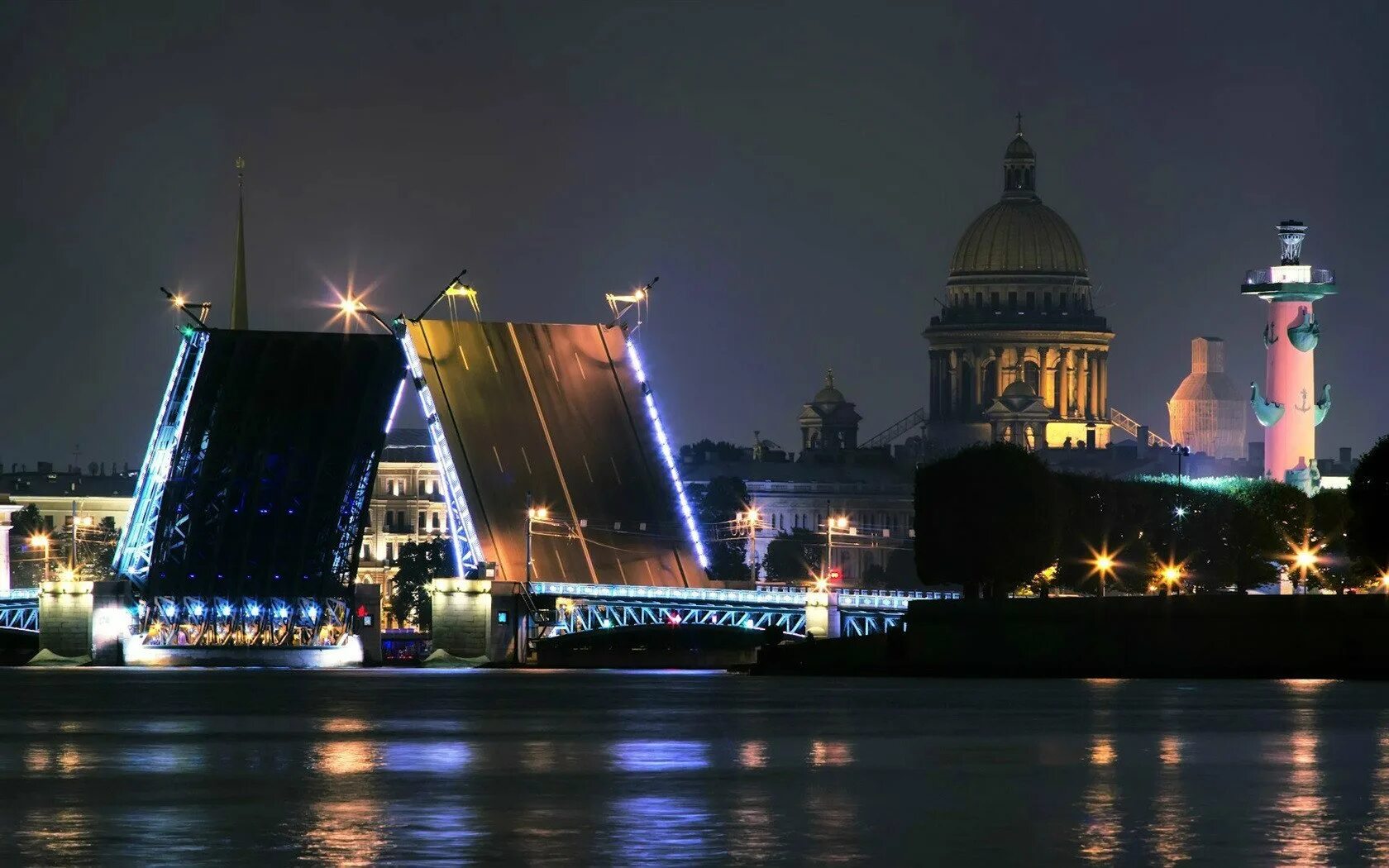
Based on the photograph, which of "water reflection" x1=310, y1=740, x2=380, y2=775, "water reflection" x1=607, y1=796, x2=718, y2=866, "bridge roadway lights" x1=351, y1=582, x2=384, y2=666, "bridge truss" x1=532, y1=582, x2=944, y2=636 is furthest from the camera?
"bridge roadway lights" x1=351, y1=582, x2=384, y2=666

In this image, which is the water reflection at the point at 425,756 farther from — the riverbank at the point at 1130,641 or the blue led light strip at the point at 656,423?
the blue led light strip at the point at 656,423

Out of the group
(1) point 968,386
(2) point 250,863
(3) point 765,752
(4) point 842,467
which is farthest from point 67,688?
(1) point 968,386

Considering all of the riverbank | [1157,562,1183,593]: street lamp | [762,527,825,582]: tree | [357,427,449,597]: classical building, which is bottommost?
the riverbank

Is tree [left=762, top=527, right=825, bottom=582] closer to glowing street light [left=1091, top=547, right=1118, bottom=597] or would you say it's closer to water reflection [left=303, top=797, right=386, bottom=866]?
glowing street light [left=1091, top=547, right=1118, bottom=597]

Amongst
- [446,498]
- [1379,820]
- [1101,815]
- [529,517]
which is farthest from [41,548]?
[1379,820]

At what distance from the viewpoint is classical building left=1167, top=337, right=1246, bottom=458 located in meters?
182

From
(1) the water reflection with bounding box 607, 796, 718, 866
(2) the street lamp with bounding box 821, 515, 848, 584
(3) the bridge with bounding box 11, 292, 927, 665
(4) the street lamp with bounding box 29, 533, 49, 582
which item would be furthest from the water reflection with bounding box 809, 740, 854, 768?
(4) the street lamp with bounding box 29, 533, 49, 582

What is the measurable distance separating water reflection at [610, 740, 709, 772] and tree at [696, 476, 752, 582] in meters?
85.9

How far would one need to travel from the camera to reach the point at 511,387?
80000mm

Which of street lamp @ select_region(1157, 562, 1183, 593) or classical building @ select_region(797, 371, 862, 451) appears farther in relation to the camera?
classical building @ select_region(797, 371, 862, 451)

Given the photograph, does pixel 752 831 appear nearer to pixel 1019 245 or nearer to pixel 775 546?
pixel 775 546

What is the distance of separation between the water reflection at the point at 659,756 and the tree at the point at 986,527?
127ft

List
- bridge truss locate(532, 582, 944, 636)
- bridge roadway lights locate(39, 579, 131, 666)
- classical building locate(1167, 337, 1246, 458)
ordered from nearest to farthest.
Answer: bridge truss locate(532, 582, 944, 636) → bridge roadway lights locate(39, 579, 131, 666) → classical building locate(1167, 337, 1246, 458)

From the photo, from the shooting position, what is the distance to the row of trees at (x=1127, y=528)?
7675cm
